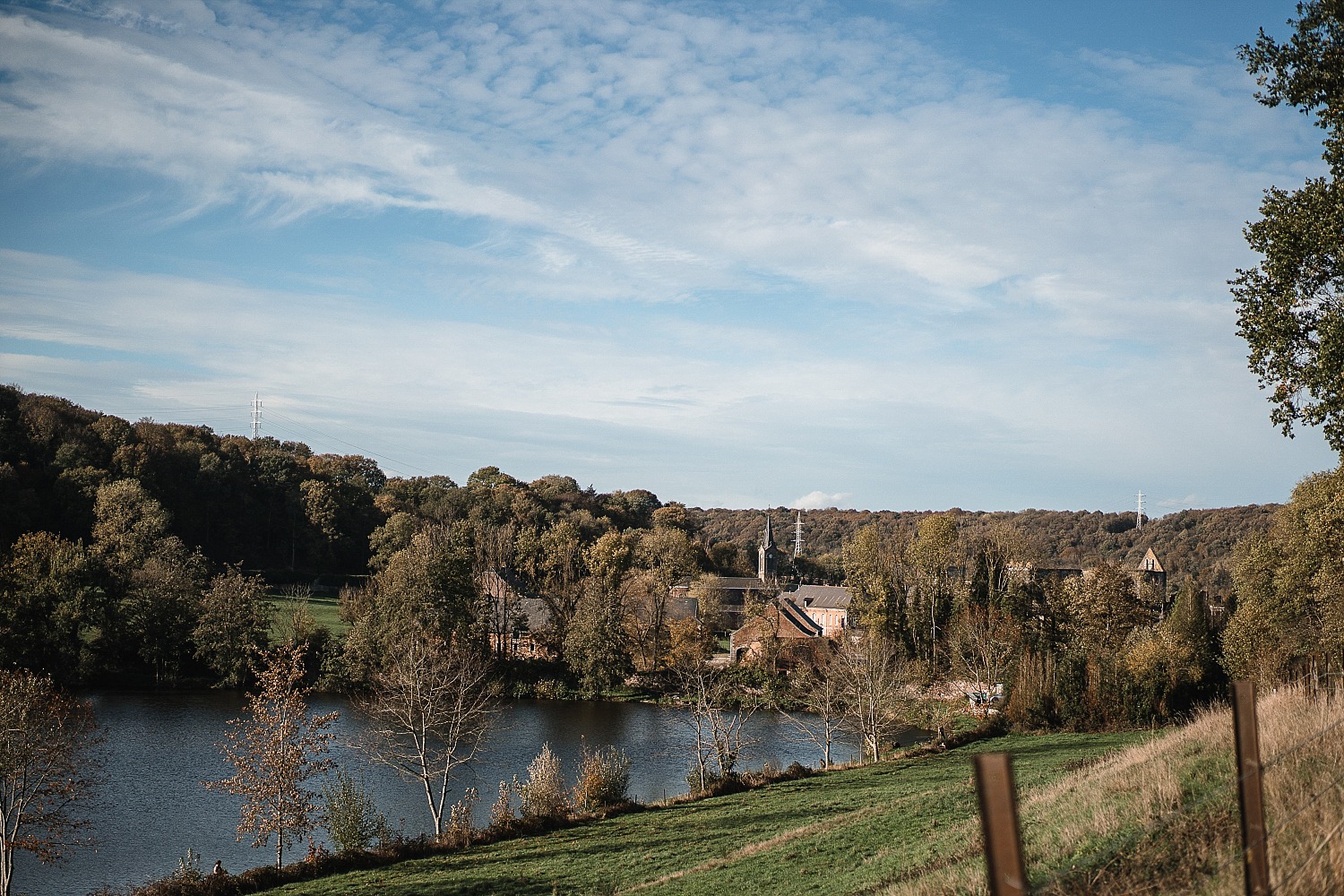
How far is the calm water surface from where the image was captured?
22156 millimetres

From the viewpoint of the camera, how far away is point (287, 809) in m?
20.9

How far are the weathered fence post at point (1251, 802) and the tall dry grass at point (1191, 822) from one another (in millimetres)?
945

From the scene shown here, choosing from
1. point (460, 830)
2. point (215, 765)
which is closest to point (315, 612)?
point (215, 765)

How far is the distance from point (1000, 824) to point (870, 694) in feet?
102

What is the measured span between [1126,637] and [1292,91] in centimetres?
3847

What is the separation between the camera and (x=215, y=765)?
102 ft

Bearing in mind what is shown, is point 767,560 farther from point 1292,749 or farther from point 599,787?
point 1292,749

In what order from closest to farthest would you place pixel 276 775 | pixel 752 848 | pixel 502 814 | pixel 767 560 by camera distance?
pixel 752 848, pixel 276 775, pixel 502 814, pixel 767 560

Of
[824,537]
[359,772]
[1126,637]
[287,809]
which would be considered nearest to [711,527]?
[824,537]

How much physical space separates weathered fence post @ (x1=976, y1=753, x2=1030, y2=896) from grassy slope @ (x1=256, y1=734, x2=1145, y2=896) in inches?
345

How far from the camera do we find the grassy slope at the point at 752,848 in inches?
547

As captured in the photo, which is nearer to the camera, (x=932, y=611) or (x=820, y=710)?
(x=820, y=710)

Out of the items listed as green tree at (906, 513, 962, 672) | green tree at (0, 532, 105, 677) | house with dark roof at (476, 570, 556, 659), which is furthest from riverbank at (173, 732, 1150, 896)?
green tree at (0, 532, 105, 677)

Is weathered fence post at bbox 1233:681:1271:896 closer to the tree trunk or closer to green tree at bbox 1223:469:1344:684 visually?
the tree trunk
